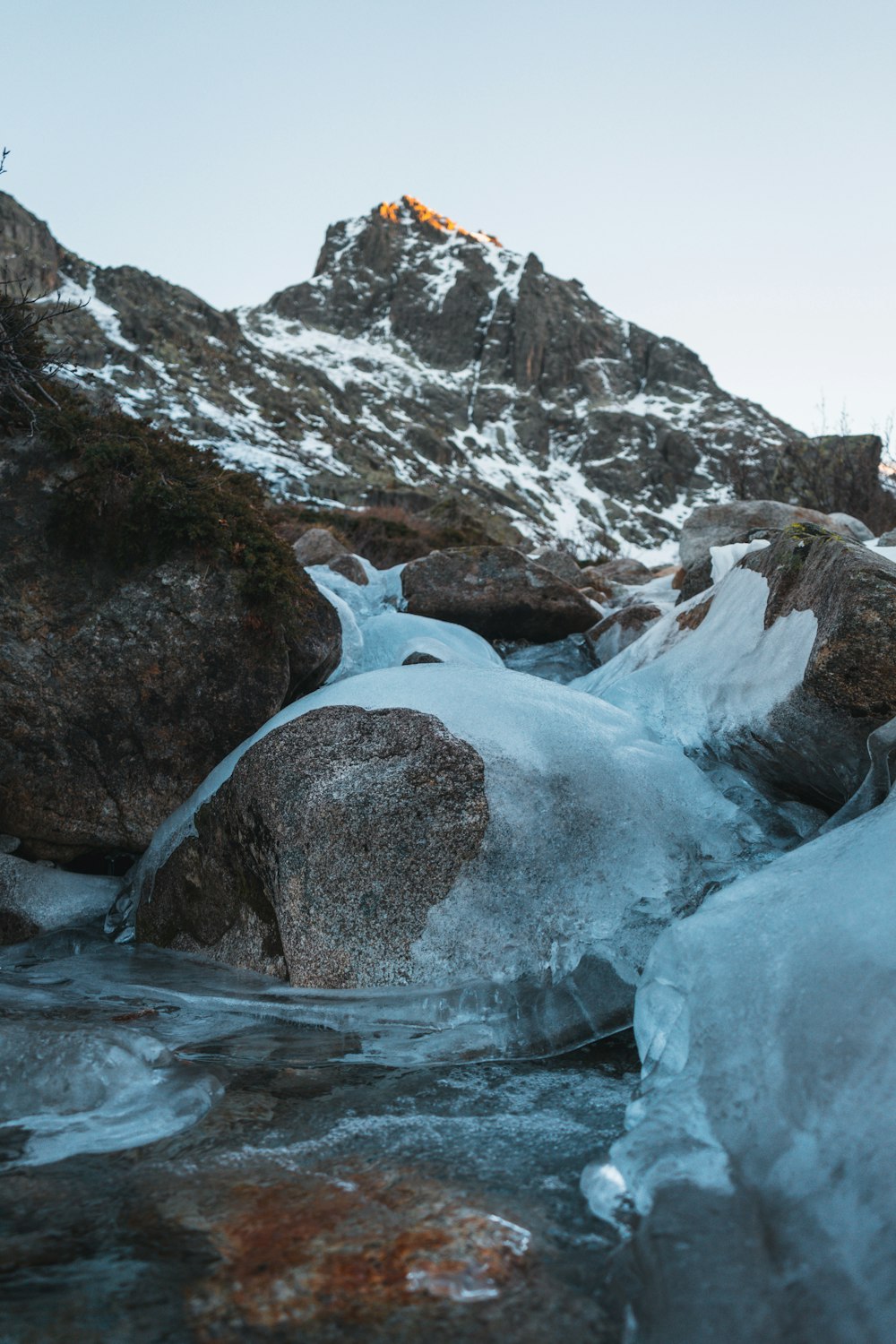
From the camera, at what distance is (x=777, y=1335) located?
1.56 m

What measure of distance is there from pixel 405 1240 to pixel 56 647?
12.8 feet

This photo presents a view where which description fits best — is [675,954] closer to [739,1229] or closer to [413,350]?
[739,1229]

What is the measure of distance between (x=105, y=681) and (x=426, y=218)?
191731 millimetres

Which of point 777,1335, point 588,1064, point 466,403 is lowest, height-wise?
point 588,1064

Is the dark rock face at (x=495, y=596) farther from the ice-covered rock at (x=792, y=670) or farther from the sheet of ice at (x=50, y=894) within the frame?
the sheet of ice at (x=50, y=894)

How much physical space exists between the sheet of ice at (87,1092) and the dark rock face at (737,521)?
868 cm

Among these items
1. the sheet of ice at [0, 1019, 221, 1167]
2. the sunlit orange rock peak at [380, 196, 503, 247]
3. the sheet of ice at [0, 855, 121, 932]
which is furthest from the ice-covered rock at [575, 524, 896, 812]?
the sunlit orange rock peak at [380, 196, 503, 247]

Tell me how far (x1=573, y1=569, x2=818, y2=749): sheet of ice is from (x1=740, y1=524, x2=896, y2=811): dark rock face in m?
0.13

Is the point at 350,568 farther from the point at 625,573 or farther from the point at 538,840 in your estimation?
the point at 625,573

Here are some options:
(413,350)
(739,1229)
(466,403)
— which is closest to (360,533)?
(739,1229)

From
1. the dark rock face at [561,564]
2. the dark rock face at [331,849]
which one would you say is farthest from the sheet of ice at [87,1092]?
the dark rock face at [561,564]

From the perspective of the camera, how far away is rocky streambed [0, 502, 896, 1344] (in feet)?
5.52

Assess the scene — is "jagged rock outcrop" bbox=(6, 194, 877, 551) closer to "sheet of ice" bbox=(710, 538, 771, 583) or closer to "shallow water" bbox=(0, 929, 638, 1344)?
"sheet of ice" bbox=(710, 538, 771, 583)

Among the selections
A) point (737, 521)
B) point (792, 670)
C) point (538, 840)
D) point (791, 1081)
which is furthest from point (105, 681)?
point (737, 521)
